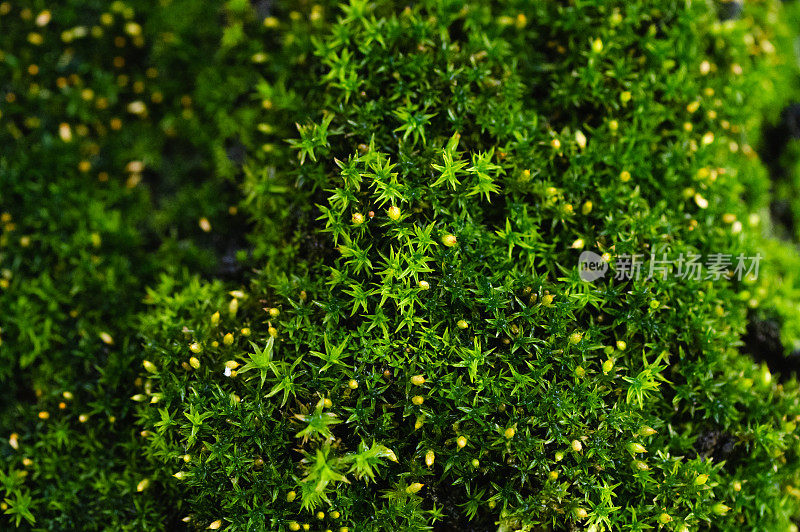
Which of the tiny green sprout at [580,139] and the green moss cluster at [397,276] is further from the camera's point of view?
the tiny green sprout at [580,139]

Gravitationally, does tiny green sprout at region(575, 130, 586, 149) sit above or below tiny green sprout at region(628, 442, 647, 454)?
above

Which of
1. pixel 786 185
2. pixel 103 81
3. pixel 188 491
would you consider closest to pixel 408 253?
pixel 188 491

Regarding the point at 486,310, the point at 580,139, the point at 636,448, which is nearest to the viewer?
the point at 636,448

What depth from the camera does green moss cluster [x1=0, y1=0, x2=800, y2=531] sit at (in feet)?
8.54

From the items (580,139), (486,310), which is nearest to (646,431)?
(486,310)

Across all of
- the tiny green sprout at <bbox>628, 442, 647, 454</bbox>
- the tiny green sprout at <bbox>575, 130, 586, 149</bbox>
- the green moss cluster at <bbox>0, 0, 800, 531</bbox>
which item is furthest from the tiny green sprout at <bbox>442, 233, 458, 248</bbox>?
the tiny green sprout at <bbox>628, 442, 647, 454</bbox>

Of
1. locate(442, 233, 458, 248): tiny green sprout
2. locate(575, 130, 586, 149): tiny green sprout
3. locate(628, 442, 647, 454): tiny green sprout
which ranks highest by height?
locate(575, 130, 586, 149): tiny green sprout

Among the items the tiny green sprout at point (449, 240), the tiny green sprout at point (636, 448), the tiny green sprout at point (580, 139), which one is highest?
the tiny green sprout at point (580, 139)

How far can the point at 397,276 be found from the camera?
8.53 feet

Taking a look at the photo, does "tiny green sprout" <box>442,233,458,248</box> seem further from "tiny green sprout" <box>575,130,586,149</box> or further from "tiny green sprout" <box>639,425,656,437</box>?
"tiny green sprout" <box>639,425,656,437</box>

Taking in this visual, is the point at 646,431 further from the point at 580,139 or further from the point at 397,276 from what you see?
the point at 580,139

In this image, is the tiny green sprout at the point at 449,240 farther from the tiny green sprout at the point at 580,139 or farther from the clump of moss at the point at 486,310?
the tiny green sprout at the point at 580,139

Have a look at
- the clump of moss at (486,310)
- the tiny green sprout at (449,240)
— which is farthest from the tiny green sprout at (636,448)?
the tiny green sprout at (449,240)

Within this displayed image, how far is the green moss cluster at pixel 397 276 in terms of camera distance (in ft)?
8.54
